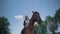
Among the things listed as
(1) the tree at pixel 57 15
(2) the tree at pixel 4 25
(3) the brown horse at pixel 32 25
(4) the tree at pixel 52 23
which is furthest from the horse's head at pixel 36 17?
(2) the tree at pixel 4 25

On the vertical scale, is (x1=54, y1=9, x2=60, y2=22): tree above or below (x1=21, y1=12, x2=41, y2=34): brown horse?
above

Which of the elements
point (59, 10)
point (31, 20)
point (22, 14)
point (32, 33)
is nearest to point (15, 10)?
point (22, 14)

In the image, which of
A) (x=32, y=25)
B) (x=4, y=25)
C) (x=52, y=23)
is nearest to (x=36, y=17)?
(x=32, y=25)

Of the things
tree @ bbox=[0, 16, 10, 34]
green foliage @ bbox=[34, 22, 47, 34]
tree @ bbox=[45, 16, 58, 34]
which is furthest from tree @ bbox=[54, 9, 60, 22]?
tree @ bbox=[0, 16, 10, 34]

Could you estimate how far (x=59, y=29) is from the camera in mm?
2508

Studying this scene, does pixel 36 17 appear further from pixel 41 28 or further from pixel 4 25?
pixel 4 25

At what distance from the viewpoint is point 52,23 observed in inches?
99.4

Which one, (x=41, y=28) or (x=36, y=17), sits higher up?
(x=36, y=17)

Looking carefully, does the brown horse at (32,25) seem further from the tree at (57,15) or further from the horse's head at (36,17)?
the tree at (57,15)

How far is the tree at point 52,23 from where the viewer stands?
249cm

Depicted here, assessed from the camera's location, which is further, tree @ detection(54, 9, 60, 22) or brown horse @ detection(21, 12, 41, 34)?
tree @ detection(54, 9, 60, 22)

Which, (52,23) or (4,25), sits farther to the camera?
(52,23)

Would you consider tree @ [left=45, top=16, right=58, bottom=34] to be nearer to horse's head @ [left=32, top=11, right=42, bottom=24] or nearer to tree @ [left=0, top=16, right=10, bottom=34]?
horse's head @ [left=32, top=11, right=42, bottom=24]

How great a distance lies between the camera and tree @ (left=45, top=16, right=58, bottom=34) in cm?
249
